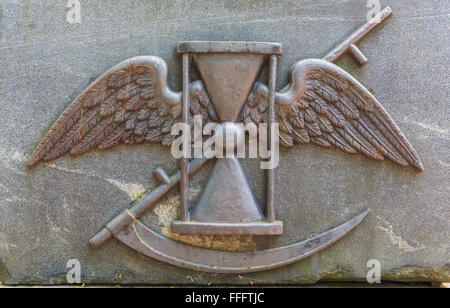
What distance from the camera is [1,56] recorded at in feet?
8.73

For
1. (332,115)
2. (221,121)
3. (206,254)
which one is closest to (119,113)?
(221,121)

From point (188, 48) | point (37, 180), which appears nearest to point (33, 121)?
point (37, 180)

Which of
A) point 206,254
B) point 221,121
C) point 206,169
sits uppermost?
point 221,121

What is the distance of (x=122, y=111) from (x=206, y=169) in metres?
0.63

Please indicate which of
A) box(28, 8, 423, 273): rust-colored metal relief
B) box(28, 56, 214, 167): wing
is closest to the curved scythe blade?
box(28, 8, 423, 273): rust-colored metal relief

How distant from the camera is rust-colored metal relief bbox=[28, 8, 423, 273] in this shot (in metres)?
2.56

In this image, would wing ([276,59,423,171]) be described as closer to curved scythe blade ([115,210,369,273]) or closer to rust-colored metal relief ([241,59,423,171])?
rust-colored metal relief ([241,59,423,171])

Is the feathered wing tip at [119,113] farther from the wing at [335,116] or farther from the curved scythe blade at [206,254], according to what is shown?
the wing at [335,116]

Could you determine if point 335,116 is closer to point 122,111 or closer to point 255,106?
point 255,106

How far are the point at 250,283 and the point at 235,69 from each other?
4.40 feet

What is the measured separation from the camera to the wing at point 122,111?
8.43 ft

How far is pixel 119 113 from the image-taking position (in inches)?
102

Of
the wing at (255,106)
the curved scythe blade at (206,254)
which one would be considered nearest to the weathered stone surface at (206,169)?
the curved scythe blade at (206,254)

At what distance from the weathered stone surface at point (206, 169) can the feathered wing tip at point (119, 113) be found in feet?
0.28
